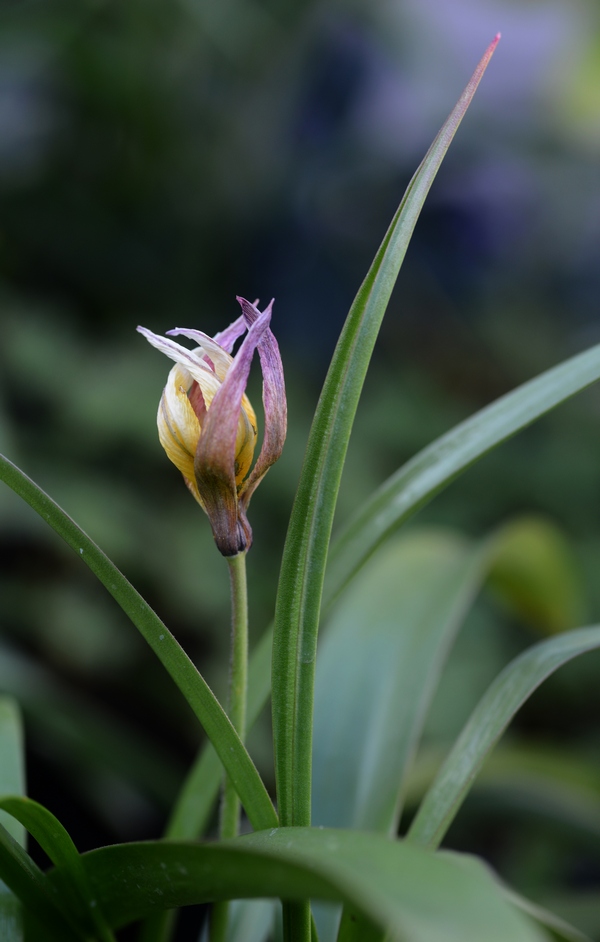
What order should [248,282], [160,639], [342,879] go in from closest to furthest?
[342,879], [160,639], [248,282]

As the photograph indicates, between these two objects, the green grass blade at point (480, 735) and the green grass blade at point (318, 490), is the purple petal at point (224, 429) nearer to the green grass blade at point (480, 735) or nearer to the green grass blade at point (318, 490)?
the green grass blade at point (318, 490)

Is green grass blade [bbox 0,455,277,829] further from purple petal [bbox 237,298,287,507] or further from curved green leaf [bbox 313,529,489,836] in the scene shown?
→ curved green leaf [bbox 313,529,489,836]

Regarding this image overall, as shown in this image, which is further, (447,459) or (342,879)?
(447,459)

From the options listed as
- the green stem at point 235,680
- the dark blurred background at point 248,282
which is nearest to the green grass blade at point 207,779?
the green stem at point 235,680

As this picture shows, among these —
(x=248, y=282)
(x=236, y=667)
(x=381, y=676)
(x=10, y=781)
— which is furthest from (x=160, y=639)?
(x=248, y=282)

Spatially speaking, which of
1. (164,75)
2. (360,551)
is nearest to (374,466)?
(164,75)

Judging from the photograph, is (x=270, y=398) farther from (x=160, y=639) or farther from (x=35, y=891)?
(x=35, y=891)

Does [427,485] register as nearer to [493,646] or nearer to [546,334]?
[493,646]
